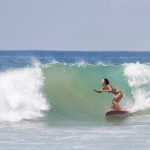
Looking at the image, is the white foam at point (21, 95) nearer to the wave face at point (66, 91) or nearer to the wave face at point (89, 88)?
the wave face at point (66, 91)

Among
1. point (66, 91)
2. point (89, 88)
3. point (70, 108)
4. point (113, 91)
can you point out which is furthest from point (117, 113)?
point (89, 88)

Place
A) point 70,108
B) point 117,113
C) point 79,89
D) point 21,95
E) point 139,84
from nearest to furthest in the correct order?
point 117,113, point 21,95, point 70,108, point 79,89, point 139,84

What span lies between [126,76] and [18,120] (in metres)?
9.38

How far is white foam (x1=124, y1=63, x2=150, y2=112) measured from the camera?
859 inches

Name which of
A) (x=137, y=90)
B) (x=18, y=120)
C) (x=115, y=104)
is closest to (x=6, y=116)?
(x=18, y=120)

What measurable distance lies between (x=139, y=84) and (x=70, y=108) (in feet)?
17.1

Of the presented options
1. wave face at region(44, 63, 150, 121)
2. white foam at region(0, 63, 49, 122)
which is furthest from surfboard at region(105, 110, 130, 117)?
white foam at region(0, 63, 49, 122)

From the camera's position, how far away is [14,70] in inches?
853

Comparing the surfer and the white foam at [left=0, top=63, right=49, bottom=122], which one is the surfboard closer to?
the surfer

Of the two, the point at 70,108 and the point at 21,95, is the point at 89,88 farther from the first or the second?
the point at 21,95

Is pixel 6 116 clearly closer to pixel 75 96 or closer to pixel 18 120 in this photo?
pixel 18 120

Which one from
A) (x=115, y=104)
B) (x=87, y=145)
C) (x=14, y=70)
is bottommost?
(x=87, y=145)

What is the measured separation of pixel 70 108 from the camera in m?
20.2

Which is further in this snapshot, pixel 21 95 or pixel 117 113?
pixel 21 95
